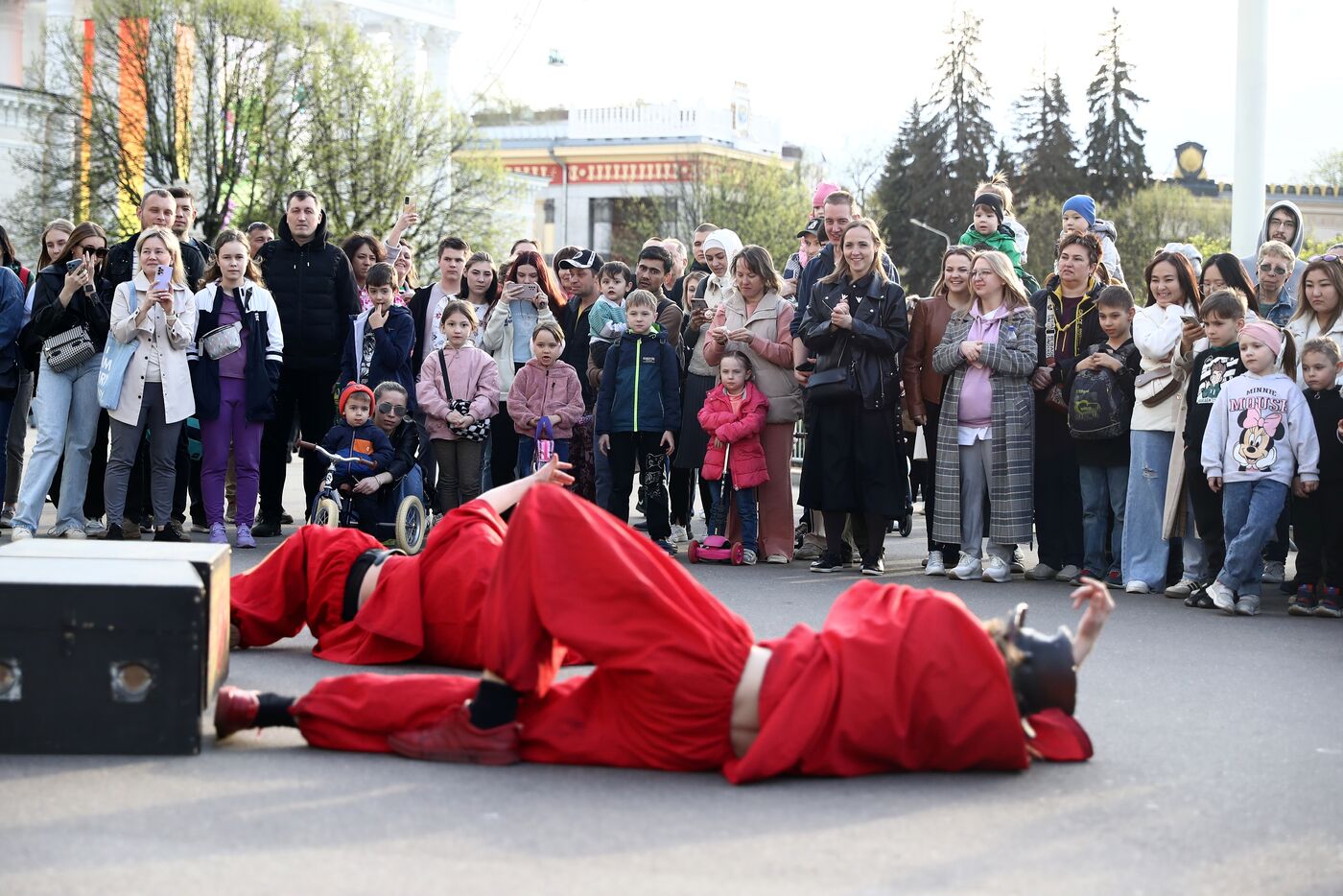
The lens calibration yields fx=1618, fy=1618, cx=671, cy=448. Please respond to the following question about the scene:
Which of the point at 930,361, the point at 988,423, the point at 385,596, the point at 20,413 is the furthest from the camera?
the point at 20,413

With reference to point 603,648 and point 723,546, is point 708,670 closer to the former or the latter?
point 603,648

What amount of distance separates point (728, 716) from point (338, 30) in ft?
152

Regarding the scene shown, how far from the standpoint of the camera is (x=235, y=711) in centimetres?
575

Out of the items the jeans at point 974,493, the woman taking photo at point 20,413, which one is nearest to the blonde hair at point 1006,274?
the jeans at point 974,493

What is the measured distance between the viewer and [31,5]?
57.1 meters

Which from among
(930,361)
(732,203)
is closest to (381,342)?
(930,361)

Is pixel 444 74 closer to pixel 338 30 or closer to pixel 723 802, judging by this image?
pixel 338 30

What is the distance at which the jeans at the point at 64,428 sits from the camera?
12203 millimetres

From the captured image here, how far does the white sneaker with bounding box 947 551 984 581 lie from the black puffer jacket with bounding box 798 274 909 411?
1193 millimetres

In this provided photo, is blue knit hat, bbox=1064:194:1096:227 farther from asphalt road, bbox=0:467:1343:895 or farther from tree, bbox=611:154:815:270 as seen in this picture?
tree, bbox=611:154:815:270

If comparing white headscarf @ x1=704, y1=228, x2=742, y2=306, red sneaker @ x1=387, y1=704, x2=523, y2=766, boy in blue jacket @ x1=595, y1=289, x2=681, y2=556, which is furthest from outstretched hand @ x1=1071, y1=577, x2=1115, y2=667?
white headscarf @ x1=704, y1=228, x2=742, y2=306

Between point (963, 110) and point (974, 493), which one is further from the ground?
point (963, 110)

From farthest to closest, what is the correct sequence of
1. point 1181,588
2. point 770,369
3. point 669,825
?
1. point 770,369
2. point 1181,588
3. point 669,825

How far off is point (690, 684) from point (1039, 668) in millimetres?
1189
